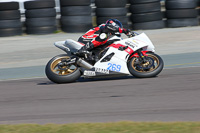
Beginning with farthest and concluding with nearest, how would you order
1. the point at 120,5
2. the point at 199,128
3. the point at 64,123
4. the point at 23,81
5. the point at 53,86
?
the point at 120,5, the point at 23,81, the point at 53,86, the point at 64,123, the point at 199,128

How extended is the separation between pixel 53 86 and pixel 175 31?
23.9 ft

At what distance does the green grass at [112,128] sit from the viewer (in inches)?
187

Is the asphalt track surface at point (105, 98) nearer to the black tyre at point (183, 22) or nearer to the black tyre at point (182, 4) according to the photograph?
the black tyre at point (182, 4)

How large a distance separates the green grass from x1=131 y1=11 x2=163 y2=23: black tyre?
952cm

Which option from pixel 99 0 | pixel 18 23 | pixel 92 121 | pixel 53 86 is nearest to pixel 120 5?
pixel 99 0

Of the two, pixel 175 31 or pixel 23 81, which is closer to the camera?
pixel 23 81

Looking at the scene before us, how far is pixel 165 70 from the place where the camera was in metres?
9.21

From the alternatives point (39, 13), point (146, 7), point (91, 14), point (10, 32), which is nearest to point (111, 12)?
point (91, 14)

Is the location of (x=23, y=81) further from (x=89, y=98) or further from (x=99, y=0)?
(x=99, y=0)

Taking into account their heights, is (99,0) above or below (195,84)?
above

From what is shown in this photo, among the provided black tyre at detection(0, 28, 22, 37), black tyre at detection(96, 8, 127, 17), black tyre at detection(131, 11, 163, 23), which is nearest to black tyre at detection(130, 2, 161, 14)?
black tyre at detection(131, 11, 163, 23)

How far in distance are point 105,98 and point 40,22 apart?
8556mm

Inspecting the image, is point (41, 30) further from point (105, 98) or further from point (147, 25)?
point (105, 98)

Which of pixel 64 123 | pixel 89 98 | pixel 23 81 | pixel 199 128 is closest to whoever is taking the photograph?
pixel 199 128
